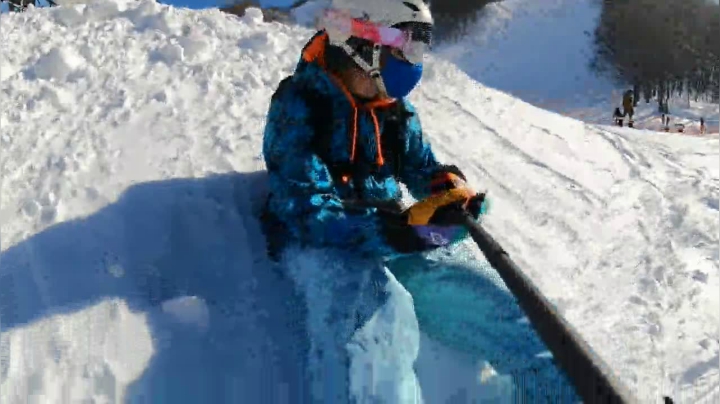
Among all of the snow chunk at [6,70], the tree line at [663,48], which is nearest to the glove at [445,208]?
the snow chunk at [6,70]

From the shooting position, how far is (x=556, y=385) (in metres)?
2.20

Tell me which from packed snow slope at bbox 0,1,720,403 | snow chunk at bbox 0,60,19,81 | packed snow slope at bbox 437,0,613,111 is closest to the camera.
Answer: packed snow slope at bbox 0,1,720,403

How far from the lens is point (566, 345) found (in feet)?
4.99

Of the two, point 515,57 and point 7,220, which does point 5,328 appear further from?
point 515,57

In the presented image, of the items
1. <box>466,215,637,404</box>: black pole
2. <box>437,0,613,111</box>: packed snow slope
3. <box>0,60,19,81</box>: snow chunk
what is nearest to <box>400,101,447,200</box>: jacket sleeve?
<box>466,215,637,404</box>: black pole

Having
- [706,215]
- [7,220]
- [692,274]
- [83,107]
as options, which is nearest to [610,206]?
[706,215]

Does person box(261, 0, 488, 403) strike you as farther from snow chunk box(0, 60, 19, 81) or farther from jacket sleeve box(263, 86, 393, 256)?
snow chunk box(0, 60, 19, 81)

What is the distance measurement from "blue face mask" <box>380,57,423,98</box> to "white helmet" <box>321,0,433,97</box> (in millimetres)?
22

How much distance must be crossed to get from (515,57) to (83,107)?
837 inches

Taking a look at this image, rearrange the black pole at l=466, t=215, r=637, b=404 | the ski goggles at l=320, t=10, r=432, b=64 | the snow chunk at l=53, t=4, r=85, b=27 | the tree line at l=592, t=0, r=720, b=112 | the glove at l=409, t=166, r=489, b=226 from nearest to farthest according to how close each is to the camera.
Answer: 1. the black pole at l=466, t=215, r=637, b=404
2. the glove at l=409, t=166, r=489, b=226
3. the ski goggles at l=320, t=10, r=432, b=64
4. the snow chunk at l=53, t=4, r=85, b=27
5. the tree line at l=592, t=0, r=720, b=112

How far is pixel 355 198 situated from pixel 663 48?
2059 centimetres

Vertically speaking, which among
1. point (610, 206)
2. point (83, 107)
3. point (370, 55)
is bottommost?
point (610, 206)

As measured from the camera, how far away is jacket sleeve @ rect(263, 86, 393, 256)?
230cm

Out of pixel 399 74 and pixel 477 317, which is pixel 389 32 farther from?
pixel 477 317
